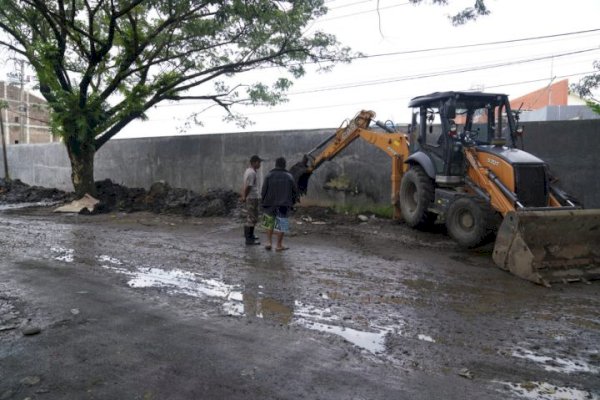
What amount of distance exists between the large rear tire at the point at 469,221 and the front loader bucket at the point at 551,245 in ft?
2.81

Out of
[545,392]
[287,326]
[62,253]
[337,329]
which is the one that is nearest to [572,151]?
[337,329]

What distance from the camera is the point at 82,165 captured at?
51.6 feet

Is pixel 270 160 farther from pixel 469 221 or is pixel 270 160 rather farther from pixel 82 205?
pixel 469 221

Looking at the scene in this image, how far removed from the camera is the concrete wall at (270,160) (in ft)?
34.4

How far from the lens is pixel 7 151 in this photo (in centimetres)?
2555

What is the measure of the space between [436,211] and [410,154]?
1788 mm

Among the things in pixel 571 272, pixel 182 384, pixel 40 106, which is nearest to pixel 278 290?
pixel 182 384

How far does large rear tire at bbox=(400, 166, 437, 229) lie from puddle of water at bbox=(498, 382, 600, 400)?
252 inches

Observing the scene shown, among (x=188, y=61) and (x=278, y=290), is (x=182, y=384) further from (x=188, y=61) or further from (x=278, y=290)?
(x=188, y=61)

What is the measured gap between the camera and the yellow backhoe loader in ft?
23.3

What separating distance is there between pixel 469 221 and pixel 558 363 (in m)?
4.66

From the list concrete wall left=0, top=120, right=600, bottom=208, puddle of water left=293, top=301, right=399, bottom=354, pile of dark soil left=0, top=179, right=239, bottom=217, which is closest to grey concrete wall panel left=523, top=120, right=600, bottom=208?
concrete wall left=0, top=120, right=600, bottom=208

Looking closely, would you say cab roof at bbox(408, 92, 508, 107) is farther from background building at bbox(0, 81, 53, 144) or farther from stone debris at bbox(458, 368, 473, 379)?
background building at bbox(0, 81, 53, 144)

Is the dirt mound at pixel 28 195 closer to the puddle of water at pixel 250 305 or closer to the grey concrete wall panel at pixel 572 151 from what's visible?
the puddle of water at pixel 250 305
